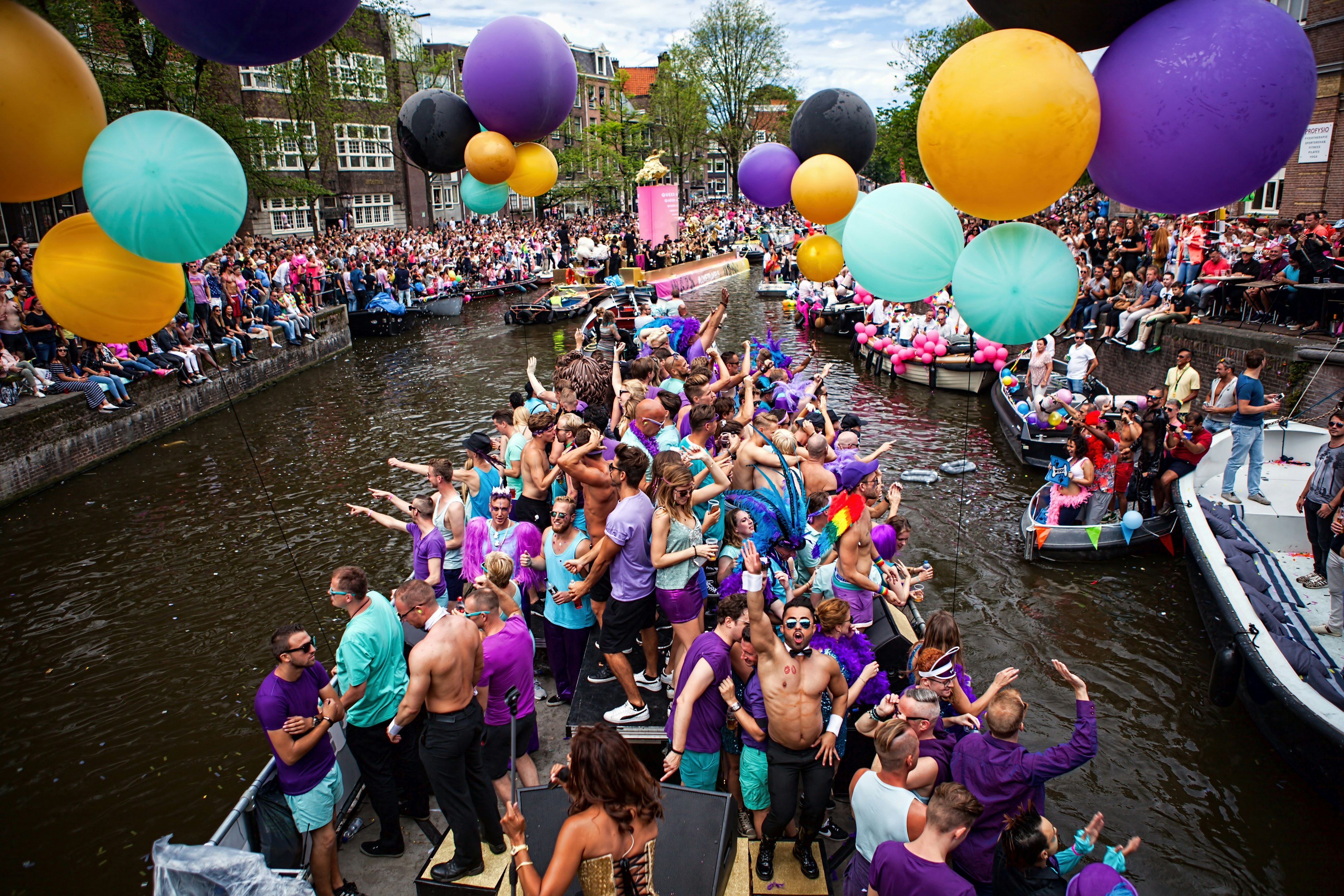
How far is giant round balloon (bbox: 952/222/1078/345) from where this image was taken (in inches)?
170

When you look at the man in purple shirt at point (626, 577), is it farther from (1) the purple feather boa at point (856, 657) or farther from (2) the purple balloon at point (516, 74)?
(2) the purple balloon at point (516, 74)

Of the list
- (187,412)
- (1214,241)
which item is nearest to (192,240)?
(187,412)

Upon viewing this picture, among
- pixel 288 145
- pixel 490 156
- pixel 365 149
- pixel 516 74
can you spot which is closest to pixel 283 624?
pixel 490 156

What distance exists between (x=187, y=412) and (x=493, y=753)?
43.4 ft

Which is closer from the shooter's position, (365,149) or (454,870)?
(454,870)

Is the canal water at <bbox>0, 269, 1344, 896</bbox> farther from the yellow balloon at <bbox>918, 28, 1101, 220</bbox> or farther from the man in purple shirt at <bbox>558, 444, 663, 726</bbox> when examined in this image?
the yellow balloon at <bbox>918, 28, 1101, 220</bbox>

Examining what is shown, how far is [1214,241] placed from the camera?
47.5ft

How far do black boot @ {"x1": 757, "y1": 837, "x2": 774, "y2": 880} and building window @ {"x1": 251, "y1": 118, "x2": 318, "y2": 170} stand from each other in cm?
2548

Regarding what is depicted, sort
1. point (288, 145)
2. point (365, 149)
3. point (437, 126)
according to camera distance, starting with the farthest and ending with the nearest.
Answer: point (365, 149)
point (288, 145)
point (437, 126)

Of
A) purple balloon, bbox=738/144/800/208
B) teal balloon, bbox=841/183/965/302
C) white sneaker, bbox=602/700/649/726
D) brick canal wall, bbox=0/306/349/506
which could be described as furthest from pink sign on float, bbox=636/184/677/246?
white sneaker, bbox=602/700/649/726

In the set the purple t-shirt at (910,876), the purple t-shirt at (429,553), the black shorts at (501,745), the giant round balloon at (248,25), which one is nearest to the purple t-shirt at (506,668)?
the black shorts at (501,745)

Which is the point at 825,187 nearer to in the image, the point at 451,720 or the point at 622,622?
the point at 622,622

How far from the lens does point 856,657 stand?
4.36 metres

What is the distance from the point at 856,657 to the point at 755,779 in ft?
2.95
